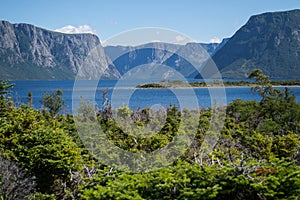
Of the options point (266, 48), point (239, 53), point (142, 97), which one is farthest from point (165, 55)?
point (239, 53)

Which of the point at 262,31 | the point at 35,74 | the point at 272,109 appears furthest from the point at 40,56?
the point at 272,109

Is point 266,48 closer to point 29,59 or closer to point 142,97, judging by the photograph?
point 29,59

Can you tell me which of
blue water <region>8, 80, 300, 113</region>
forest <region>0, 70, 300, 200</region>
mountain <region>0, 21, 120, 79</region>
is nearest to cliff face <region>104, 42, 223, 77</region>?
blue water <region>8, 80, 300, 113</region>

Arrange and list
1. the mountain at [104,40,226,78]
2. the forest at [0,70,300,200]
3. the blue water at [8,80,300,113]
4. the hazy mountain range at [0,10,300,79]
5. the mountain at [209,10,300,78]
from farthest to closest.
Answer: the hazy mountain range at [0,10,300,79] < the mountain at [209,10,300,78] < the blue water at [8,80,300,113] < the mountain at [104,40,226,78] < the forest at [0,70,300,200]

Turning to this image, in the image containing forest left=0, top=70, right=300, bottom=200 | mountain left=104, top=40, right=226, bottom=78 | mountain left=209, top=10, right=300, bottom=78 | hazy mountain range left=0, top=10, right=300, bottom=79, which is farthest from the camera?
hazy mountain range left=0, top=10, right=300, bottom=79

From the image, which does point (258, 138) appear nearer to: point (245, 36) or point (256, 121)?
point (256, 121)

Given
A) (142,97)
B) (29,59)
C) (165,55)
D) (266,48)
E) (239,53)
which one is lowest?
(142,97)

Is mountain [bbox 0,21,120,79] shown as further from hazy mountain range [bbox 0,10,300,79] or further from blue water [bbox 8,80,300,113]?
blue water [bbox 8,80,300,113]
